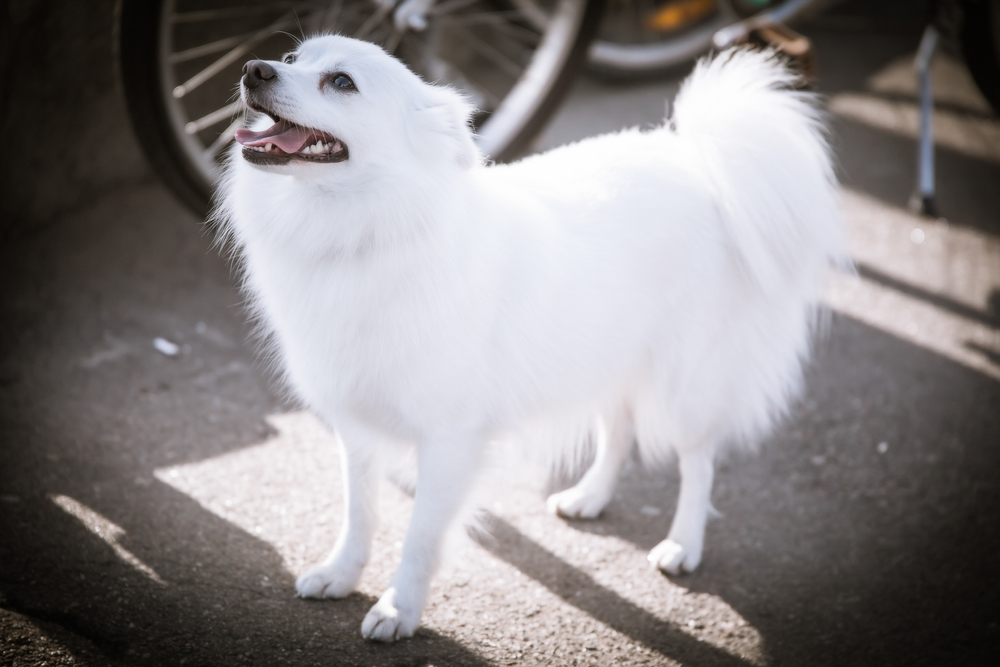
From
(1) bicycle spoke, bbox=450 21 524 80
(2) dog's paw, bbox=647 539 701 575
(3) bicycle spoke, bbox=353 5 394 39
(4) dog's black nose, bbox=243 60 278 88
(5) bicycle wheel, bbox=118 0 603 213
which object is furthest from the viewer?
(1) bicycle spoke, bbox=450 21 524 80

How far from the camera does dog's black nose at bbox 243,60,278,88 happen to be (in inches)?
65.5

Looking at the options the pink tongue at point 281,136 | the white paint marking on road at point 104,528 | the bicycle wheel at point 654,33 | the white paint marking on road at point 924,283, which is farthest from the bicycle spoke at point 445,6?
the white paint marking on road at point 104,528

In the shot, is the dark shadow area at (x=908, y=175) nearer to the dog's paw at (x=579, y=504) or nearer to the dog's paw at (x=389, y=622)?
the dog's paw at (x=579, y=504)

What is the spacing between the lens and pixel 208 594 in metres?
2.06

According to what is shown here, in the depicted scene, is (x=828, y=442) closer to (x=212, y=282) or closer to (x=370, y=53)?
(x=370, y=53)

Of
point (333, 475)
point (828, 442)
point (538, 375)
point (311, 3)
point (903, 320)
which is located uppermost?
point (311, 3)

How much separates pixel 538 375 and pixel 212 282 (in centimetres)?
192

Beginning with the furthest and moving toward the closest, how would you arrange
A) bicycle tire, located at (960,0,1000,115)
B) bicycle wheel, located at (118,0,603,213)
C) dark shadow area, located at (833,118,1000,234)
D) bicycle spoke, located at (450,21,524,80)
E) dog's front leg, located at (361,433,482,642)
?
bicycle spoke, located at (450,21,524,80) < dark shadow area, located at (833,118,1000,234) < bicycle tire, located at (960,0,1000,115) < bicycle wheel, located at (118,0,603,213) < dog's front leg, located at (361,433,482,642)

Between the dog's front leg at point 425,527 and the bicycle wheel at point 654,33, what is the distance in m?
3.62

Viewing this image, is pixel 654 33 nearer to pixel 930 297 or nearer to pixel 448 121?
pixel 930 297

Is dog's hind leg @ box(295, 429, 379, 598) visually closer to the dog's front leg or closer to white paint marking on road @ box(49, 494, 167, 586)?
the dog's front leg

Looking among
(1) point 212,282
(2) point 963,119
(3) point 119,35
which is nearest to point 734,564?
(1) point 212,282

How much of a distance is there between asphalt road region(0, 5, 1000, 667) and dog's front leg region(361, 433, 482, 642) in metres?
0.06

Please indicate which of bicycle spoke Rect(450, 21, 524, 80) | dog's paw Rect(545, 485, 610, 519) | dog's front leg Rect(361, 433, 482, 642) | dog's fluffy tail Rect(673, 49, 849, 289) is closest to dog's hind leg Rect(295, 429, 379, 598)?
dog's front leg Rect(361, 433, 482, 642)
